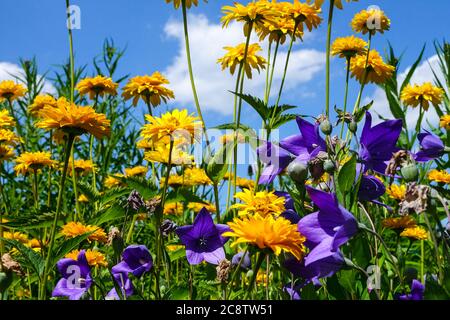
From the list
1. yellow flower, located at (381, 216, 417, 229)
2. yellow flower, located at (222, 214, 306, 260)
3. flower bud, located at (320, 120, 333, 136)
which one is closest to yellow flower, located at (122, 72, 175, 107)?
yellow flower, located at (381, 216, 417, 229)

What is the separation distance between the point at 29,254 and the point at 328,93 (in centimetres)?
80

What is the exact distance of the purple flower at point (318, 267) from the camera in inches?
29.9

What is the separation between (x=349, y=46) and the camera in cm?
194

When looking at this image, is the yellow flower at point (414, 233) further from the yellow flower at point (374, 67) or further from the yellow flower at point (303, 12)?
the yellow flower at point (303, 12)

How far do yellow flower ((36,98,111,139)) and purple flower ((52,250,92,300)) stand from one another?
23 centimetres

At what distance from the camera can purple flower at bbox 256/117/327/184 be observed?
0.97 m

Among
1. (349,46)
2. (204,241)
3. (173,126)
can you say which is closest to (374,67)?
(349,46)

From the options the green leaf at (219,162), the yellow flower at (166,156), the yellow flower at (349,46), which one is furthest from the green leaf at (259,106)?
the yellow flower at (349,46)

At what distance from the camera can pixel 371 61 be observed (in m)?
2.01

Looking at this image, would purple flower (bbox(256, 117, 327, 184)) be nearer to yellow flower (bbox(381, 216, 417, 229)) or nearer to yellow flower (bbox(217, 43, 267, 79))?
yellow flower (bbox(381, 216, 417, 229))

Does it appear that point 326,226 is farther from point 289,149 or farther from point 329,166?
point 289,149

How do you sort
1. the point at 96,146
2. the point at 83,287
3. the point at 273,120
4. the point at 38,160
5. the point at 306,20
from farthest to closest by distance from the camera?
1. the point at 96,146
2. the point at 38,160
3. the point at 306,20
4. the point at 273,120
5. the point at 83,287

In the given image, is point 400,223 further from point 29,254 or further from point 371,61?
point 29,254
